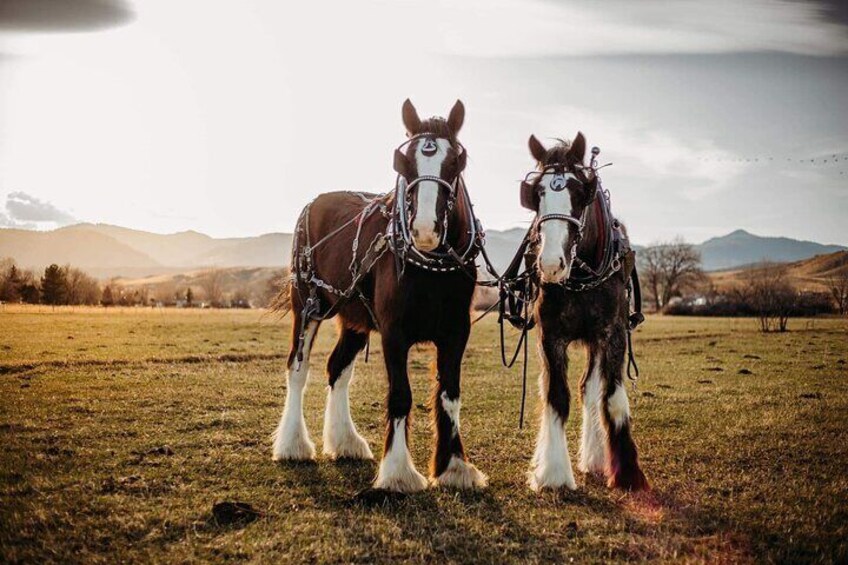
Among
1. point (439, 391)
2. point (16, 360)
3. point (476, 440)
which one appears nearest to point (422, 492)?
point (439, 391)

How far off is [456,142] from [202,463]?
473cm

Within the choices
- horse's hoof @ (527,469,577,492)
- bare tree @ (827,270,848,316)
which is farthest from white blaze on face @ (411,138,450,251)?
bare tree @ (827,270,848,316)

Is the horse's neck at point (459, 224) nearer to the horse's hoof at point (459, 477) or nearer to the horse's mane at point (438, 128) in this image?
the horse's mane at point (438, 128)

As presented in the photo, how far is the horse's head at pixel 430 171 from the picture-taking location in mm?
4824

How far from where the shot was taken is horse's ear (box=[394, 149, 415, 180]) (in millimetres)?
5199

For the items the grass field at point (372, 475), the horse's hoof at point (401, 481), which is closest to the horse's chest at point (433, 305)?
the grass field at point (372, 475)

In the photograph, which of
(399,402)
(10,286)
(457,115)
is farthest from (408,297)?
(10,286)

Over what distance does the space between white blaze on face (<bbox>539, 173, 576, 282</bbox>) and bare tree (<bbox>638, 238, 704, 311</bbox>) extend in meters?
85.8

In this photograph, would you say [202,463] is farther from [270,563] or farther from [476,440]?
[476,440]

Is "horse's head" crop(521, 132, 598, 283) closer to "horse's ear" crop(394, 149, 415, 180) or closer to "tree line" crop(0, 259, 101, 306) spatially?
"horse's ear" crop(394, 149, 415, 180)

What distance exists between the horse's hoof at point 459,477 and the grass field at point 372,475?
0.68ft

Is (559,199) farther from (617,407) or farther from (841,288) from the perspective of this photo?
(841,288)

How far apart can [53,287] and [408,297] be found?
35.3 metres

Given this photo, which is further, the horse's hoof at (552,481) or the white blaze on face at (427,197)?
the horse's hoof at (552,481)
